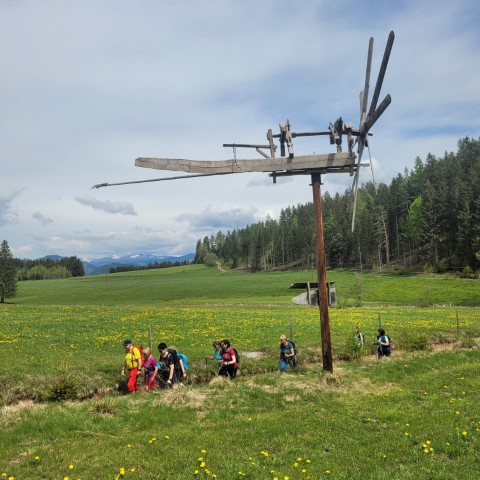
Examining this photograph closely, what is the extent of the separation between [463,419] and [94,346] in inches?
663

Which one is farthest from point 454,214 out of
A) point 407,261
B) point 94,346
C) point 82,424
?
point 82,424

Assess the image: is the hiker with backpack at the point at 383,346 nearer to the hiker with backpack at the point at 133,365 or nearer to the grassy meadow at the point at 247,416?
the grassy meadow at the point at 247,416

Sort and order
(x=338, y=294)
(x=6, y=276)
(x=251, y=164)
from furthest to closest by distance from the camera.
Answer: (x=6, y=276), (x=338, y=294), (x=251, y=164)

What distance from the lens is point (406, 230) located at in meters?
106

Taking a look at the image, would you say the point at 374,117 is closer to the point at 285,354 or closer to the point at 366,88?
the point at 366,88

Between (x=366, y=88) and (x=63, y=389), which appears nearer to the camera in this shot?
(x=366, y=88)

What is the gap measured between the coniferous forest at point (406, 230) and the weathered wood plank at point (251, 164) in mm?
35080

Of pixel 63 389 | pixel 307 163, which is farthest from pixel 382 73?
pixel 63 389

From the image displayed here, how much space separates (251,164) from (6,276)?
275ft

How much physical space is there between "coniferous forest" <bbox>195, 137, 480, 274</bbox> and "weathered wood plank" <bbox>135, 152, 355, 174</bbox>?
35.1 metres

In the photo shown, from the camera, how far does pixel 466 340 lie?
23203 millimetres

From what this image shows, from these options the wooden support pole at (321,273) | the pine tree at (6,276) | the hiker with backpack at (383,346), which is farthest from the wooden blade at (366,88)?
the pine tree at (6,276)

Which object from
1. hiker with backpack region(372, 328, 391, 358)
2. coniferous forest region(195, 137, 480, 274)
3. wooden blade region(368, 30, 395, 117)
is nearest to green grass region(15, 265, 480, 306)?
coniferous forest region(195, 137, 480, 274)

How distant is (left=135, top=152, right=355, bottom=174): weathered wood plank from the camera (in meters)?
12.0
